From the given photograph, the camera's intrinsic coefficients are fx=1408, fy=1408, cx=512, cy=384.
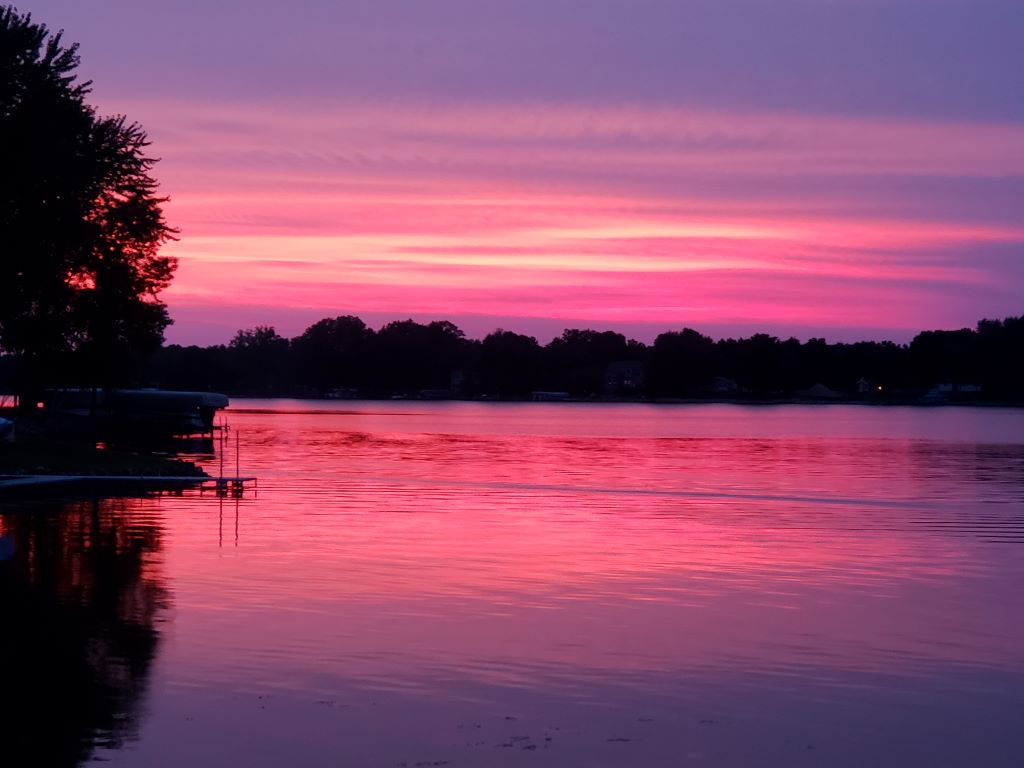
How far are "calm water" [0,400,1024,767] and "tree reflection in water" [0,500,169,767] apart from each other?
6 cm

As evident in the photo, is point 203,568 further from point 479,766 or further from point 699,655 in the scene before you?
point 479,766

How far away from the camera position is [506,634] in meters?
19.6

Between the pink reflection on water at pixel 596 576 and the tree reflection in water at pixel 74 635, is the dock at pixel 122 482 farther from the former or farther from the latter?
the tree reflection in water at pixel 74 635

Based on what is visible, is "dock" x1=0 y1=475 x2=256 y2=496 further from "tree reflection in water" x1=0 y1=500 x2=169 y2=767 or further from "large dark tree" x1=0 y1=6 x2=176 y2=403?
"tree reflection in water" x1=0 y1=500 x2=169 y2=767

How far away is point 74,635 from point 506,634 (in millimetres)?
5776

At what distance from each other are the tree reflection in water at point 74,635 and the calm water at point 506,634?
0.18ft

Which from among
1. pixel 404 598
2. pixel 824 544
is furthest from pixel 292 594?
pixel 824 544

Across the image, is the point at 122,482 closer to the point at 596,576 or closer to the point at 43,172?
the point at 43,172

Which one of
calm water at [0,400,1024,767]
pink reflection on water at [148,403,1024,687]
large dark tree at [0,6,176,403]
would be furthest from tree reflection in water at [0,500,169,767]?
large dark tree at [0,6,176,403]

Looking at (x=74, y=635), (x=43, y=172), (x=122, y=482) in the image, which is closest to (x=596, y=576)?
(x=74, y=635)

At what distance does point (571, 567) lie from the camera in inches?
1068

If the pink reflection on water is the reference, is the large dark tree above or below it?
above

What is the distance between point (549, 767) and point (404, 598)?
9.89 m

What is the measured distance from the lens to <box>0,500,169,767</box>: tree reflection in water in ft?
44.9
